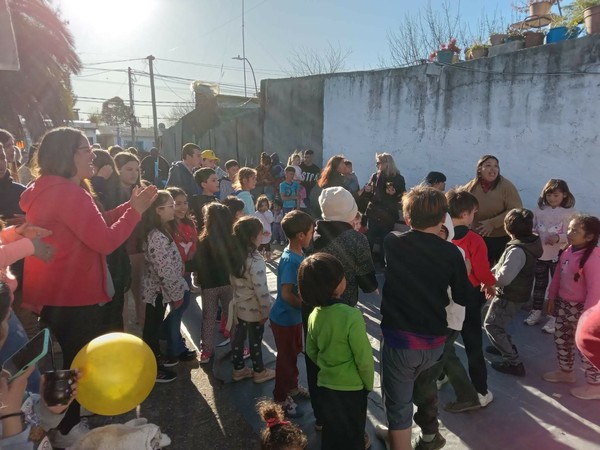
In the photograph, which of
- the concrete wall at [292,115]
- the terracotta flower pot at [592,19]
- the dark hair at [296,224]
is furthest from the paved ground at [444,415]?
the concrete wall at [292,115]

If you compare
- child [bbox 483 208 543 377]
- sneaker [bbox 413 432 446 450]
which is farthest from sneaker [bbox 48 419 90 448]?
child [bbox 483 208 543 377]

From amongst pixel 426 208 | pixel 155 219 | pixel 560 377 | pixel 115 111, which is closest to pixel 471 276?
pixel 426 208

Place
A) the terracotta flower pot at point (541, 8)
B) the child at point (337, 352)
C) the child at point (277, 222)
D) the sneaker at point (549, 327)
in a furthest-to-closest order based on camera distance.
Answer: the child at point (277, 222)
the terracotta flower pot at point (541, 8)
the sneaker at point (549, 327)
the child at point (337, 352)

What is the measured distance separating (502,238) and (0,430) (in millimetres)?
4643

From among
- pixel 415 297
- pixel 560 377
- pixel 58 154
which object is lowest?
pixel 560 377

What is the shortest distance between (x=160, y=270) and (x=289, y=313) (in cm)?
122

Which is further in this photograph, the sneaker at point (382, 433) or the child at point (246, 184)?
the child at point (246, 184)

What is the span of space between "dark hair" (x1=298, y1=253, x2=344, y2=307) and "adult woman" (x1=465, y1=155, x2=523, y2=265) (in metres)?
2.89

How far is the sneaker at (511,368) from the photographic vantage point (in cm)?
365

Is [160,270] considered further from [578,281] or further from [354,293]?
[578,281]

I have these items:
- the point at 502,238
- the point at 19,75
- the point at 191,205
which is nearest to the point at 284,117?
the point at 19,75

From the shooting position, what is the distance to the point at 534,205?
20.5ft

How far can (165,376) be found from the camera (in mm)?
3646

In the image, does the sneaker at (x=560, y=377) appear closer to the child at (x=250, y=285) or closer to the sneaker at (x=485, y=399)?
the sneaker at (x=485, y=399)
